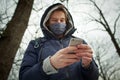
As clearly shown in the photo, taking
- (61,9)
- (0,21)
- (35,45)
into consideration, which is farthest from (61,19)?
(0,21)

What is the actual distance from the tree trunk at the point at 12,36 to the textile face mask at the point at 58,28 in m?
1.84

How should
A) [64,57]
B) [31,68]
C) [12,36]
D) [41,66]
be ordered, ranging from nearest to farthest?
[64,57], [41,66], [31,68], [12,36]

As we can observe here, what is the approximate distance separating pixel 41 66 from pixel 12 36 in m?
2.87

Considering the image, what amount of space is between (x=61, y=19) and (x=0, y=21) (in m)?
6.40

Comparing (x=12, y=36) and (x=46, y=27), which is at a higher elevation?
(x=46, y=27)

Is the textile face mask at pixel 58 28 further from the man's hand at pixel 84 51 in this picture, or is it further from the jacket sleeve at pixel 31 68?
the man's hand at pixel 84 51

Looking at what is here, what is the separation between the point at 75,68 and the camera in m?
2.46

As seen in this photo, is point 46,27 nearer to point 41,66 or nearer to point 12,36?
point 41,66

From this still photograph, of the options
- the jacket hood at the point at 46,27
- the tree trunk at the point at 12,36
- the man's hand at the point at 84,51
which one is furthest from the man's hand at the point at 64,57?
the tree trunk at the point at 12,36

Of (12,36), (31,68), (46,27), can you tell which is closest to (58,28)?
(46,27)

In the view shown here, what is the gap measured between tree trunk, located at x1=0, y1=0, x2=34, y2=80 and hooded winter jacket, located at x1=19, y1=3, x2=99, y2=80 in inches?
71.5

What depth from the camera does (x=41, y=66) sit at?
6.84 ft

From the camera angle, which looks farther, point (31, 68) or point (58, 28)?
point (58, 28)

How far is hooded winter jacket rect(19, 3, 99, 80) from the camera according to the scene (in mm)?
2166
